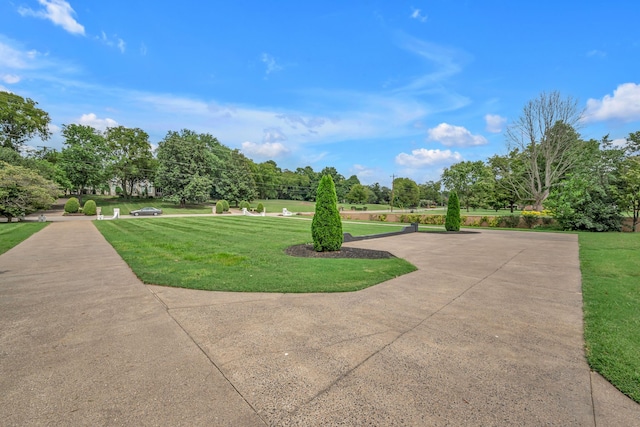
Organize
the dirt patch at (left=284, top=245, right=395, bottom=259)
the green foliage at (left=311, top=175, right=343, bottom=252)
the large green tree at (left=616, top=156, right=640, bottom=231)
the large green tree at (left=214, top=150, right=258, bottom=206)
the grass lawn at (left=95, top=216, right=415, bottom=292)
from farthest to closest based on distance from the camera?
1. the large green tree at (left=214, top=150, right=258, bottom=206)
2. the large green tree at (left=616, top=156, right=640, bottom=231)
3. the green foliage at (left=311, top=175, right=343, bottom=252)
4. the dirt patch at (left=284, top=245, right=395, bottom=259)
5. the grass lawn at (left=95, top=216, right=415, bottom=292)

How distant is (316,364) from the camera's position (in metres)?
2.78

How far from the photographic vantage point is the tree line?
20.3m

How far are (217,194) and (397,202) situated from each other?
155 feet

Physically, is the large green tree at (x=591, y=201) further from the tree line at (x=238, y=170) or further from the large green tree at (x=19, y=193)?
the large green tree at (x=19, y=193)

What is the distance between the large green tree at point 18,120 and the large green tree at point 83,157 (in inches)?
164

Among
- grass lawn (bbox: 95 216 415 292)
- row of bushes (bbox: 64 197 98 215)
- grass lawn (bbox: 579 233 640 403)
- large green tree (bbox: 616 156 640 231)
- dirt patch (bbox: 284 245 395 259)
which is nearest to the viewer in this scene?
grass lawn (bbox: 579 233 640 403)

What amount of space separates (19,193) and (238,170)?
33.4m

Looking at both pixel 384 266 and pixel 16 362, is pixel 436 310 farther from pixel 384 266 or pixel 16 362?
pixel 16 362

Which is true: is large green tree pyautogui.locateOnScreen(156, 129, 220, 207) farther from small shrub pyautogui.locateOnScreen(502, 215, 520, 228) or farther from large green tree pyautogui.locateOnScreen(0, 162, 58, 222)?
small shrub pyautogui.locateOnScreen(502, 215, 520, 228)

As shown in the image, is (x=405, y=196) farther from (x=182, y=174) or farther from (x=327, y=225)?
(x=327, y=225)

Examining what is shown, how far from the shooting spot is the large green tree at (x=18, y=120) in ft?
132

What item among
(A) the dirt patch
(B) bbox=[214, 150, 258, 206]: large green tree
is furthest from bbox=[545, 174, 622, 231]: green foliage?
(B) bbox=[214, 150, 258, 206]: large green tree

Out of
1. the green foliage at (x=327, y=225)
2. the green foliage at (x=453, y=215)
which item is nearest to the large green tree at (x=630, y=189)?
the green foliage at (x=453, y=215)

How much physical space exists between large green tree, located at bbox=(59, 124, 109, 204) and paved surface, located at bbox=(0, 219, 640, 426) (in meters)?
46.1
